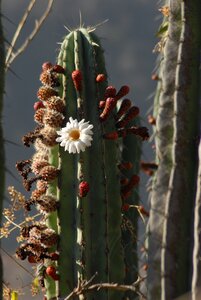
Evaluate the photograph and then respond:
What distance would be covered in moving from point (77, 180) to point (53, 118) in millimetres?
226

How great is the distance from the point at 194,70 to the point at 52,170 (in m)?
0.64

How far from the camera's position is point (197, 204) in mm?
2785

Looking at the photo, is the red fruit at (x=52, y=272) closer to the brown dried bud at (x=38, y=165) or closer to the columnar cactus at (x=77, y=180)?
the columnar cactus at (x=77, y=180)

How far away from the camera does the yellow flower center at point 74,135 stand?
133 inches

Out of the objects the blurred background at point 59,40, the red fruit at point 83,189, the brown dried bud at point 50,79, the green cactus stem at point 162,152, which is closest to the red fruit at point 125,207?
the red fruit at point 83,189

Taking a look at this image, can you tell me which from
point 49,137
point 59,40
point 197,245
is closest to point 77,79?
point 49,137

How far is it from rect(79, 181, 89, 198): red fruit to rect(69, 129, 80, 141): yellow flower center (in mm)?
140

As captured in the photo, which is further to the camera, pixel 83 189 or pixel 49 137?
pixel 49 137

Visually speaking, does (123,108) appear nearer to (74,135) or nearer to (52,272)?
(74,135)

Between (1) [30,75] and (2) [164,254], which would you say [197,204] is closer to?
(2) [164,254]

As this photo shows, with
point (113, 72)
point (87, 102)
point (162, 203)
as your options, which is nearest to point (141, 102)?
point (113, 72)

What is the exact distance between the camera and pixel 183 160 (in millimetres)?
2930

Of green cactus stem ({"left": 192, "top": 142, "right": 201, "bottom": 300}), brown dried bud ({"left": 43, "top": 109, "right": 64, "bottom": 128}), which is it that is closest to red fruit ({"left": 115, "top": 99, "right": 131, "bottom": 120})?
brown dried bud ({"left": 43, "top": 109, "right": 64, "bottom": 128})

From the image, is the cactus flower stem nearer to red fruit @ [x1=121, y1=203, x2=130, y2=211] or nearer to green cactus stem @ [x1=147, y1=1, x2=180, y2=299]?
green cactus stem @ [x1=147, y1=1, x2=180, y2=299]
